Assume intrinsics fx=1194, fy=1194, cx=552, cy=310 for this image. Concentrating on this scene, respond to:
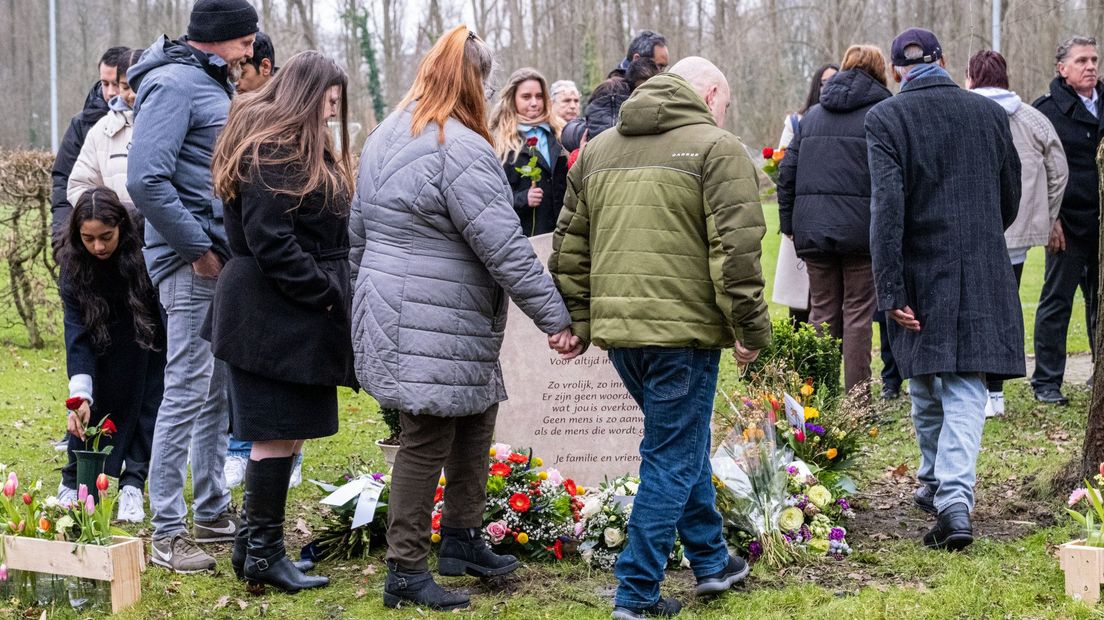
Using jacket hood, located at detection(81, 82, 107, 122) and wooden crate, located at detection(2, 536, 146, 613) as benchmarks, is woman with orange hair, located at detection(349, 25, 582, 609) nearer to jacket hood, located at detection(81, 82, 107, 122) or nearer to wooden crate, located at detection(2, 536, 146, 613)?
wooden crate, located at detection(2, 536, 146, 613)

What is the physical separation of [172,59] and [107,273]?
1240 mm

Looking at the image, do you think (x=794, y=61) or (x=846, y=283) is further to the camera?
(x=794, y=61)

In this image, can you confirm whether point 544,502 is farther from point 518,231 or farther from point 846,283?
point 846,283

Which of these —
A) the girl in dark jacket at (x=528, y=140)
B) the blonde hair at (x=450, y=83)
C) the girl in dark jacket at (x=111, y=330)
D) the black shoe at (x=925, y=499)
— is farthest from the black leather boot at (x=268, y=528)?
the girl in dark jacket at (x=528, y=140)

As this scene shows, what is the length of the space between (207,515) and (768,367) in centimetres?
286

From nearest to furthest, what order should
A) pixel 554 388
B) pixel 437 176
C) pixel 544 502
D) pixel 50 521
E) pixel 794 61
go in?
pixel 437 176 → pixel 50 521 → pixel 544 502 → pixel 554 388 → pixel 794 61

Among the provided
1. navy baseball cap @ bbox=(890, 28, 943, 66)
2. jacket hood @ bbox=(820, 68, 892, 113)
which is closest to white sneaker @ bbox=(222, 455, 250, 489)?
navy baseball cap @ bbox=(890, 28, 943, 66)

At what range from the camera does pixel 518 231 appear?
4.20 meters

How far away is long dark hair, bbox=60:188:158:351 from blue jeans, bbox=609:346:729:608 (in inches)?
101

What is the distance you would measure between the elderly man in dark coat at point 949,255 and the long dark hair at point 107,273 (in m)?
3.35

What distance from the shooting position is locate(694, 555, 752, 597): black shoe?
4426 millimetres

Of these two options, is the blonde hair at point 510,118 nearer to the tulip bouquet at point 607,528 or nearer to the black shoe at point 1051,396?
the tulip bouquet at point 607,528

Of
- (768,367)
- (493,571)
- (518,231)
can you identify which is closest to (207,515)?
(493,571)

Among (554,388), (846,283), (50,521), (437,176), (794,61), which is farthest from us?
(794,61)
